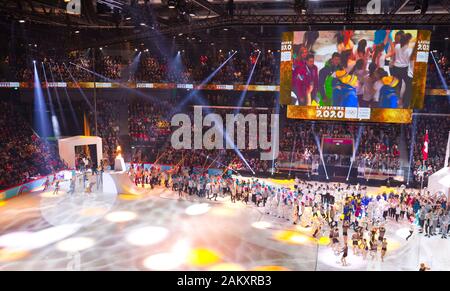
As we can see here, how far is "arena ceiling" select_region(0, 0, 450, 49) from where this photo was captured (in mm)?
16266

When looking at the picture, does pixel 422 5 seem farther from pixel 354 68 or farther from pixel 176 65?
pixel 176 65

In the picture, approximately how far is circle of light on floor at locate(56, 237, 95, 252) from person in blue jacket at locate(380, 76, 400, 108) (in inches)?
624

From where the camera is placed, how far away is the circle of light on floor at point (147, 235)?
528 inches

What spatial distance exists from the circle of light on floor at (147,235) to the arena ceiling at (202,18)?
8.78 metres

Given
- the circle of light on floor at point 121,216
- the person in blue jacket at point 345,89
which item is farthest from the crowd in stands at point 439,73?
the circle of light on floor at point 121,216

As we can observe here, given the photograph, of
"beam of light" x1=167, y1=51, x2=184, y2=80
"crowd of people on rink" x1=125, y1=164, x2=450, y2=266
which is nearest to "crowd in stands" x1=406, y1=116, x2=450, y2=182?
"crowd of people on rink" x1=125, y1=164, x2=450, y2=266

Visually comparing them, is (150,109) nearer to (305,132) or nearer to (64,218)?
(305,132)

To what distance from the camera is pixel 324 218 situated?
15.1 m

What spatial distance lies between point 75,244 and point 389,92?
54.7ft

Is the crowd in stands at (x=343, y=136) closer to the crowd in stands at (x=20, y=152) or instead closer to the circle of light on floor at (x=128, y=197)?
the circle of light on floor at (x=128, y=197)

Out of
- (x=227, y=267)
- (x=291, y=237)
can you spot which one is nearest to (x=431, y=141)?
(x=291, y=237)

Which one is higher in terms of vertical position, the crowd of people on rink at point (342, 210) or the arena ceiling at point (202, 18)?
the arena ceiling at point (202, 18)

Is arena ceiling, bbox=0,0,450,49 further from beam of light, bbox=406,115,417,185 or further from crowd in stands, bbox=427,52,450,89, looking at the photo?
beam of light, bbox=406,115,417,185
